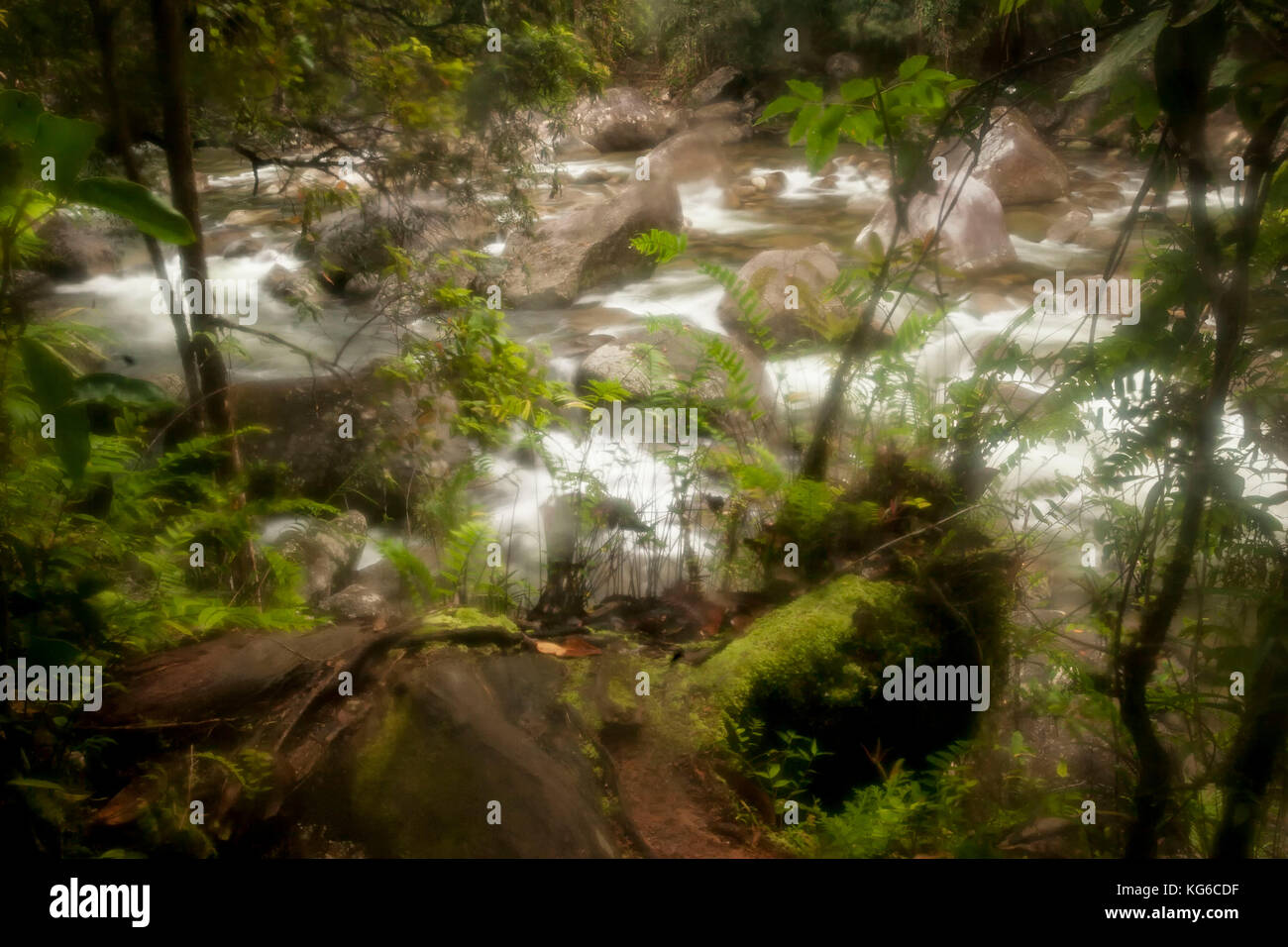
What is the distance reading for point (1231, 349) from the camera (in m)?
1.94

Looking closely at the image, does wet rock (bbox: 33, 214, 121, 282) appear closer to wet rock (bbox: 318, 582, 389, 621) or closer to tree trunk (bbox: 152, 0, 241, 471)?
tree trunk (bbox: 152, 0, 241, 471)

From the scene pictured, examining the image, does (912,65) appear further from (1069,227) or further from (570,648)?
(1069,227)

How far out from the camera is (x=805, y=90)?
217cm

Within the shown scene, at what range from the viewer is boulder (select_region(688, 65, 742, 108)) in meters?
12.8

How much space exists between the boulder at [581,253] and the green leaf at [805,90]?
6.97 metres

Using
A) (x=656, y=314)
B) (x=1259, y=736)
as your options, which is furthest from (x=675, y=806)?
(x=656, y=314)

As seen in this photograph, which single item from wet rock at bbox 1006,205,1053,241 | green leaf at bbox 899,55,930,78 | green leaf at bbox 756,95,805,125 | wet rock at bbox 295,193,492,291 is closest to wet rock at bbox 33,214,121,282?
wet rock at bbox 295,193,492,291

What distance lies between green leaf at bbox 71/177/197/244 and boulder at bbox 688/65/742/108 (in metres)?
12.5

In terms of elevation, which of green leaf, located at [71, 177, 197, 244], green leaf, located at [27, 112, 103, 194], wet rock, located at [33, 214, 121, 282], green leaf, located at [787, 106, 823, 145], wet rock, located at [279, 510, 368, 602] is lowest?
wet rock, located at [279, 510, 368, 602]

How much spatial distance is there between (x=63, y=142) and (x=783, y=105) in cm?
166

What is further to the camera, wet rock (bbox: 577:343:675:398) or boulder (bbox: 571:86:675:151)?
boulder (bbox: 571:86:675:151)

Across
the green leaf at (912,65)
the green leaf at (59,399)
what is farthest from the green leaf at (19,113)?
the green leaf at (912,65)

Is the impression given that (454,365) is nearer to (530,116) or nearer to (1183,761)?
(530,116)
